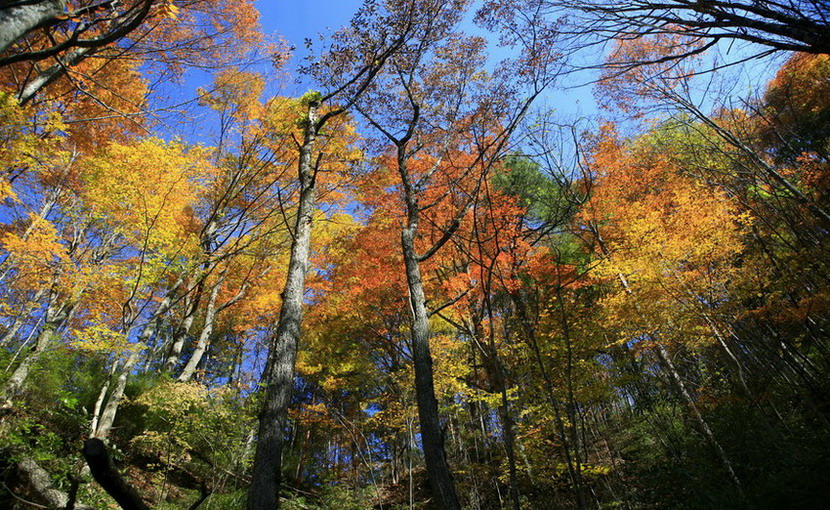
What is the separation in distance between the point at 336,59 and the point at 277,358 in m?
5.10

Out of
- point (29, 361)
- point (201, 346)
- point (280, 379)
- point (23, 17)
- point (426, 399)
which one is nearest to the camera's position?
point (23, 17)

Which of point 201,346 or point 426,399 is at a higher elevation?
point 201,346

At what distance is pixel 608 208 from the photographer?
1114 centimetres

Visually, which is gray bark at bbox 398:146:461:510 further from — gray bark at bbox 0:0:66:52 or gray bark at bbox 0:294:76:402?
gray bark at bbox 0:294:76:402

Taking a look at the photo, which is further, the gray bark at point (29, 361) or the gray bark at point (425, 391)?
the gray bark at point (29, 361)

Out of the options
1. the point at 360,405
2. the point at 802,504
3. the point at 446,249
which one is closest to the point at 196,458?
the point at 360,405

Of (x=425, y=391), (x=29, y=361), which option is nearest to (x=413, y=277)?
(x=425, y=391)

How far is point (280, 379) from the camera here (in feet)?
12.3

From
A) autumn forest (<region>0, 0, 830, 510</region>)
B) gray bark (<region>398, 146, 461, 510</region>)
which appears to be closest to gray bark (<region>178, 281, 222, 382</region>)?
autumn forest (<region>0, 0, 830, 510</region>)

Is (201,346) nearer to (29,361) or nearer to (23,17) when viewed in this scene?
(29,361)

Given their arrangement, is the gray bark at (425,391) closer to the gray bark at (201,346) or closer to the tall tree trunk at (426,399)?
the tall tree trunk at (426,399)

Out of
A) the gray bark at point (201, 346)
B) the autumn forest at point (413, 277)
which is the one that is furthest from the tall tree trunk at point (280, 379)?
the gray bark at point (201, 346)

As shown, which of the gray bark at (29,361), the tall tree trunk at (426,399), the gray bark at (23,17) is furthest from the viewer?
the gray bark at (29,361)

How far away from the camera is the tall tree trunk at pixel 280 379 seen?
321 centimetres
